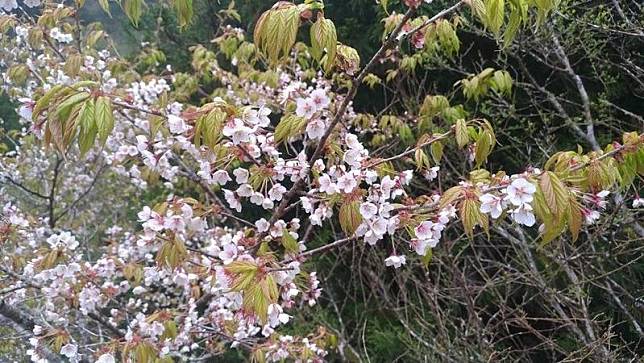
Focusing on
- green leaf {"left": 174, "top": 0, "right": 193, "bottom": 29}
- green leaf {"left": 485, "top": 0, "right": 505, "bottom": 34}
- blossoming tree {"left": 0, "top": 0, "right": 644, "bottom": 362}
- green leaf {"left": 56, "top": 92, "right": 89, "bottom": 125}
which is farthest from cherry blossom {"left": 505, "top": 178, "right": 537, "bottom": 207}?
green leaf {"left": 56, "top": 92, "right": 89, "bottom": 125}

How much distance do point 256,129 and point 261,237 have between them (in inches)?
18.2

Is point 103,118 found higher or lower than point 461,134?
higher

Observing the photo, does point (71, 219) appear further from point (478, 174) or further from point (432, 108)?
point (478, 174)

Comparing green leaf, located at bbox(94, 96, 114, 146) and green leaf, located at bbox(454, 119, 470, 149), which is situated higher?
green leaf, located at bbox(94, 96, 114, 146)

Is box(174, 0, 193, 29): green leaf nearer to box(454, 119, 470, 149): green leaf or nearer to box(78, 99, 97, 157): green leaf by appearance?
box(78, 99, 97, 157): green leaf

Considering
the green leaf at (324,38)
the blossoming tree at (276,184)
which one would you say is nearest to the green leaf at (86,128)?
the blossoming tree at (276,184)

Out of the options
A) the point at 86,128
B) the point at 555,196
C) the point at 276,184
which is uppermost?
the point at 86,128

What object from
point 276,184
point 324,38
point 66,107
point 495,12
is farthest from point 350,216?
point 66,107

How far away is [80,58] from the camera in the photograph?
3.13m

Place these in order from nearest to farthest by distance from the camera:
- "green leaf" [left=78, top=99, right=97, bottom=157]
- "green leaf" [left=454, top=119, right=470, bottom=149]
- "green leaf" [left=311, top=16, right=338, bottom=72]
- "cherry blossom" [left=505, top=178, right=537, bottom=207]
Answer: "green leaf" [left=78, top=99, right=97, bottom=157], "cherry blossom" [left=505, top=178, right=537, bottom=207], "green leaf" [left=311, top=16, right=338, bottom=72], "green leaf" [left=454, top=119, right=470, bottom=149]

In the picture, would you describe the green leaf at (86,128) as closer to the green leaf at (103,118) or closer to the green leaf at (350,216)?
the green leaf at (103,118)

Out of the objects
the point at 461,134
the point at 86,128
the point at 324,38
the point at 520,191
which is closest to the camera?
the point at 86,128

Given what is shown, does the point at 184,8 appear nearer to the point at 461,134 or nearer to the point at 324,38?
the point at 324,38

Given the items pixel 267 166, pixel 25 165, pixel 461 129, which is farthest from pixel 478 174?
pixel 25 165
